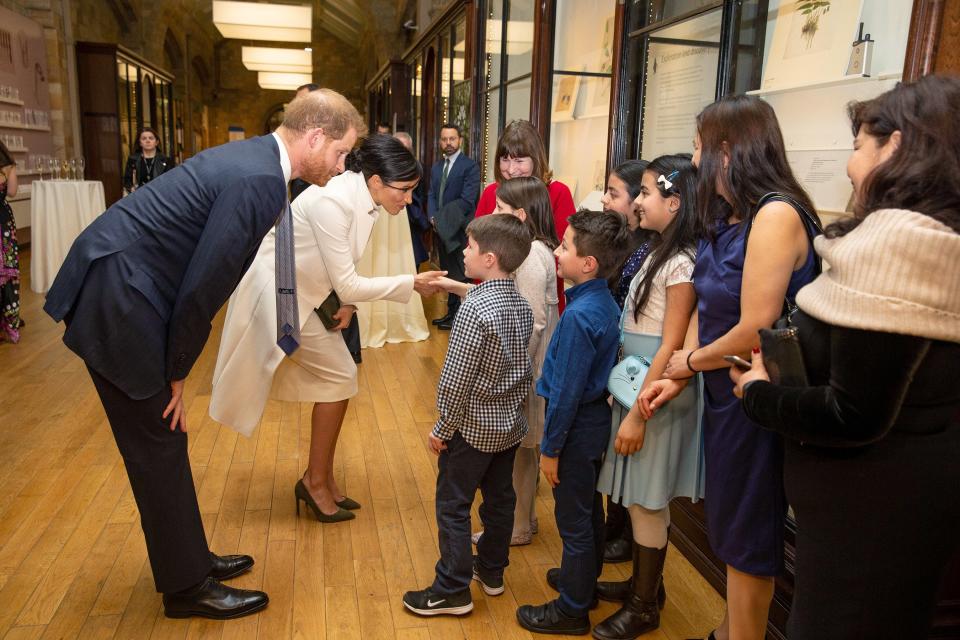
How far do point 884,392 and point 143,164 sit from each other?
30.1ft

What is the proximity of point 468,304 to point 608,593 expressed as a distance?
3.76 ft

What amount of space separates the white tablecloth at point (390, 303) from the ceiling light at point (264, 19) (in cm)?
550

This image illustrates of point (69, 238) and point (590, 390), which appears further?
point (69, 238)

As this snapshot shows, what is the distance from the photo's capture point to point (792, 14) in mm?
2781

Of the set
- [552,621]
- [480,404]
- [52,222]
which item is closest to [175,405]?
[480,404]

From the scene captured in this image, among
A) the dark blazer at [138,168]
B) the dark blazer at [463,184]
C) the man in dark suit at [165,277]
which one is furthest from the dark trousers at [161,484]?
the dark blazer at [138,168]

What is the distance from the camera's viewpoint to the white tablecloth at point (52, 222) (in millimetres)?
7348

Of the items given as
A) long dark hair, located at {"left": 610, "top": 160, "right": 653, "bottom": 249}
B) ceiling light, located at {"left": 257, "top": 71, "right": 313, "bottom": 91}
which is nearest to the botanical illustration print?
long dark hair, located at {"left": 610, "top": 160, "right": 653, "bottom": 249}

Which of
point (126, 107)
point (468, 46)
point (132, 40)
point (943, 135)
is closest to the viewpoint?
point (943, 135)

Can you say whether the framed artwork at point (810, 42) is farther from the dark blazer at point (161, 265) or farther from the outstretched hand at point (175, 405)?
the outstretched hand at point (175, 405)

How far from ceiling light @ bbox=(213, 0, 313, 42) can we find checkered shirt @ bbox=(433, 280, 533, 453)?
9.23 metres

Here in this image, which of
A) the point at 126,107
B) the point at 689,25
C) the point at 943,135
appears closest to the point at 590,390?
the point at 943,135

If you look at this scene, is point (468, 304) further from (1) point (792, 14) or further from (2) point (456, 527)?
(1) point (792, 14)

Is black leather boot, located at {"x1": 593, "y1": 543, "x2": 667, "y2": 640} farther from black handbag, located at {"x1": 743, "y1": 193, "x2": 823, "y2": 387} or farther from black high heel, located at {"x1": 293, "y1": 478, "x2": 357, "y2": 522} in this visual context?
black high heel, located at {"x1": 293, "y1": 478, "x2": 357, "y2": 522}
